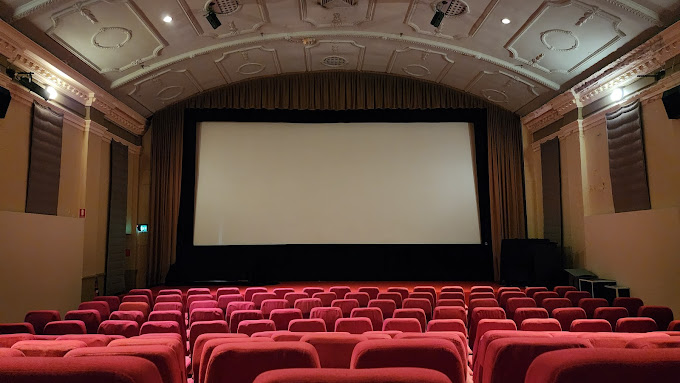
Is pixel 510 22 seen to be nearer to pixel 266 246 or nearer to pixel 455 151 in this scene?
pixel 455 151

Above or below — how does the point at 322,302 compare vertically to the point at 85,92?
below

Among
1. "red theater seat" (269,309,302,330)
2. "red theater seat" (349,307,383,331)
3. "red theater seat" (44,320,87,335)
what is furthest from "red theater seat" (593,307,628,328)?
"red theater seat" (44,320,87,335)

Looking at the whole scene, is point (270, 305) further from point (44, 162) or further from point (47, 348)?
point (44, 162)

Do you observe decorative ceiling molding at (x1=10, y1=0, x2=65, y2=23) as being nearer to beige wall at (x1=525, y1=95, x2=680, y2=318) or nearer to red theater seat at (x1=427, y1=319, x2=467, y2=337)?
red theater seat at (x1=427, y1=319, x2=467, y2=337)

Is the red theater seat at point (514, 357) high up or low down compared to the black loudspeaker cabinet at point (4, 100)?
down

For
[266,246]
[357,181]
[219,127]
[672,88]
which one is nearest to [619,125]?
[672,88]

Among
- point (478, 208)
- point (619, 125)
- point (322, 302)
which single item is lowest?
point (322, 302)

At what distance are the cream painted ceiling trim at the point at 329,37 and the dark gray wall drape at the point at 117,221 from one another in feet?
5.94

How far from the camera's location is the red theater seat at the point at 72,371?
139cm

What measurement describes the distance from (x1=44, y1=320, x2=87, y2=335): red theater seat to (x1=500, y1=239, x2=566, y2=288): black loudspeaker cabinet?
8580mm

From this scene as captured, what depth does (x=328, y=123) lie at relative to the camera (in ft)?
41.7

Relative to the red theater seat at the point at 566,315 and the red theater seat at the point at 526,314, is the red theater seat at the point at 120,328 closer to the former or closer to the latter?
the red theater seat at the point at 526,314

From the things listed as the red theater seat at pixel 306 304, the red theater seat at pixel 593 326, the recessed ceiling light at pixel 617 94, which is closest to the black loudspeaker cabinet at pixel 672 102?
the recessed ceiling light at pixel 617 94

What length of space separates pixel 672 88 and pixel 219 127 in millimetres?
9793
